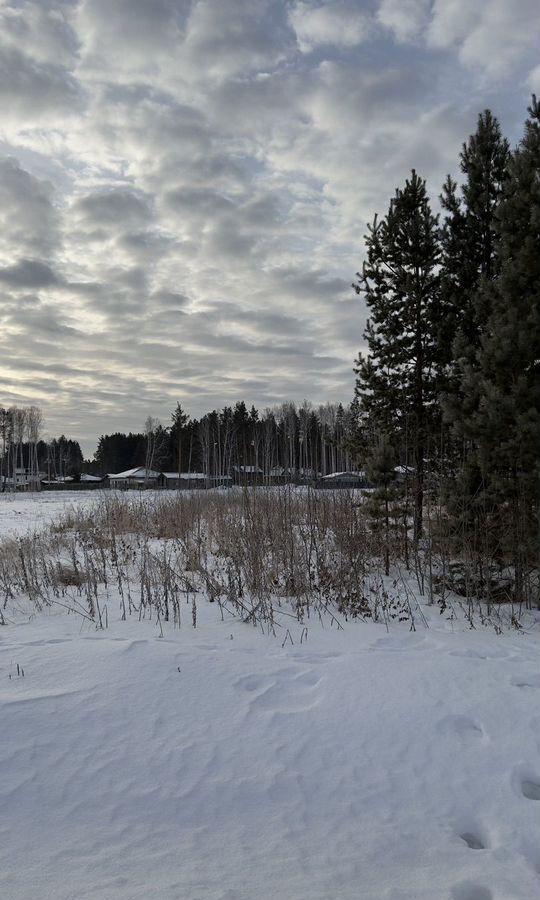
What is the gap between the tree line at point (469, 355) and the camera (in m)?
7.06

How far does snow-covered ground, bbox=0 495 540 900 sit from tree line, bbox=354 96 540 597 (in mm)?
2909

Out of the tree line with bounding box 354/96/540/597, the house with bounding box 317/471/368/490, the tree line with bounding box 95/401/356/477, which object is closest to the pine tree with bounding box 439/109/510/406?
the tree line with bounding box 354/96/540/597

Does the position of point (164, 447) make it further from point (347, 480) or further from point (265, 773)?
point (265, 773)

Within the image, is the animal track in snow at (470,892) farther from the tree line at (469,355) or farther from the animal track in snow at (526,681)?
the tree line at (469,355)

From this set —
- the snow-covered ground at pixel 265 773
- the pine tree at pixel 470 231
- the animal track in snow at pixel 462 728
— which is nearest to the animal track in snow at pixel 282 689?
the snow-covered ground at pixel 265 773

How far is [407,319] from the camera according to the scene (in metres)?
10.7

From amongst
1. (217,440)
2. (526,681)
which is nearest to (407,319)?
(526,681)

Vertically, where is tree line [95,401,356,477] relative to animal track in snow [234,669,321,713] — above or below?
above

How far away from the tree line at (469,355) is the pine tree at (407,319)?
2 centimetres

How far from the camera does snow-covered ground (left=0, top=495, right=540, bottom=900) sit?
7.69 feet

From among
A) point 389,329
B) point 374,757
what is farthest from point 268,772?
point 389,329

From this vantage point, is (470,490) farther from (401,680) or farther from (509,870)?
(509,870)

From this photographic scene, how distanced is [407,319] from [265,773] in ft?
30.3

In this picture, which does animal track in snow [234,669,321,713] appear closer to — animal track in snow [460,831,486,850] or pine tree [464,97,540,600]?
animal track in snow [460,831,486,850]
